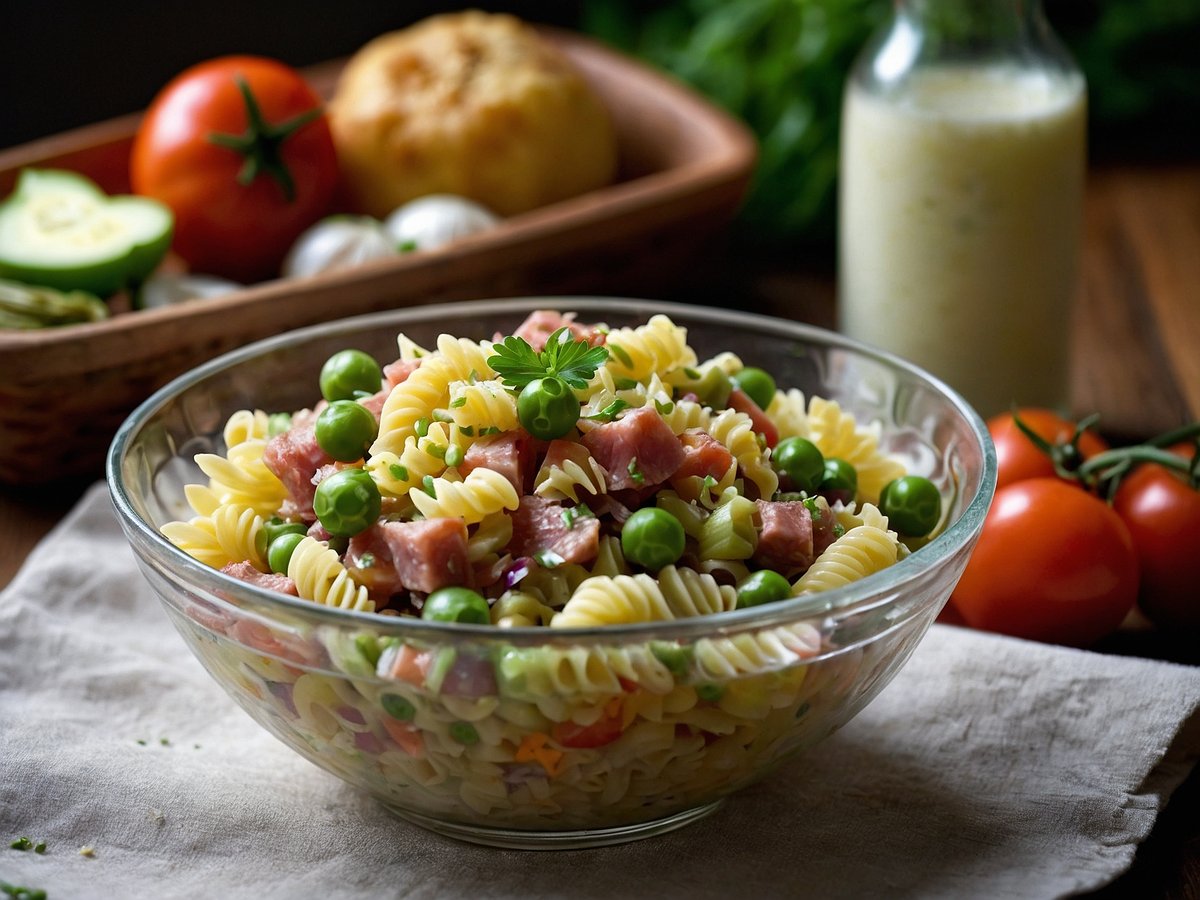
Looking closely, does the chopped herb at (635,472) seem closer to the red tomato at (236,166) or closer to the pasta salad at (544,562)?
the pasta salad at (544,562)

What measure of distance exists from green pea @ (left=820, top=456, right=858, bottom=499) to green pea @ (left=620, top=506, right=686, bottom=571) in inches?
19.1

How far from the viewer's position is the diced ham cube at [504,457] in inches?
83.0

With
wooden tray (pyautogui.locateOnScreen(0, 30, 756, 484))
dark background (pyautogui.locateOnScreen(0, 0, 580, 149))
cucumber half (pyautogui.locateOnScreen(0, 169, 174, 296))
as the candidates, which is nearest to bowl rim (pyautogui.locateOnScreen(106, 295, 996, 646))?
wooden tray (pyautogui.locateOnScreen(0, 30, 756, 484))

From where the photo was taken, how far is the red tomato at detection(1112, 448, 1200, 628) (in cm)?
285

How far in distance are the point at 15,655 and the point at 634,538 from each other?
134cm

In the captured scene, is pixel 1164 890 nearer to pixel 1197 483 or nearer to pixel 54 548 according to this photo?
pixel 1197 483

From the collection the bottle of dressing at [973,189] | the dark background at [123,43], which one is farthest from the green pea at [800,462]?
the dark background at [123,43]

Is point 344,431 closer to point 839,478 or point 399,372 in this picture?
point 399,372

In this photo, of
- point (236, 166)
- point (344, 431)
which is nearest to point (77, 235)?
point (236, 166)

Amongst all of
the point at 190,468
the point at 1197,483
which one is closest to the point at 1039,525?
the point at 1197,483

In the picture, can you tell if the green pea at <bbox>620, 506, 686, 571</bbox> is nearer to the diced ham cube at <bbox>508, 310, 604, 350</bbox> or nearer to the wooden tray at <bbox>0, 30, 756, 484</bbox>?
the diced ham cube at <bbox>508, 310, 604, 350</bbox>

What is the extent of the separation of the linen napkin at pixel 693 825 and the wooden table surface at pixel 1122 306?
18.6 inches

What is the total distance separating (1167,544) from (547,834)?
4.90 ft

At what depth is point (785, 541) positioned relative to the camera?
211 cm
